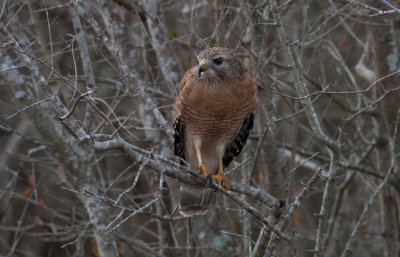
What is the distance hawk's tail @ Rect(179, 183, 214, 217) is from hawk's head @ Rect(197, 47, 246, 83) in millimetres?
1154

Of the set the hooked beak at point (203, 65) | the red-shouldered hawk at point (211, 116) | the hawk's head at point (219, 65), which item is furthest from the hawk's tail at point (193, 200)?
the hooked beak at point (203, 65)

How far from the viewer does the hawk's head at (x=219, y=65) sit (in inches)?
256

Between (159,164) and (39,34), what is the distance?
316 centimetres

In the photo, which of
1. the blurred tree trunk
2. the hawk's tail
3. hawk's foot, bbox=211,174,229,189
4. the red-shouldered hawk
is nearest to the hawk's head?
the red-shouldered hawk

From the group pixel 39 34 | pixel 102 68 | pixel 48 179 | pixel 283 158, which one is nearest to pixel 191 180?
pixel 283 158

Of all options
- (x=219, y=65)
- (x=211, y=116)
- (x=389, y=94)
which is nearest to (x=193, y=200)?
(x=211, y=116)

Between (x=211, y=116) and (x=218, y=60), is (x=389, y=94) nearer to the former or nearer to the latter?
(x=211, y=116)

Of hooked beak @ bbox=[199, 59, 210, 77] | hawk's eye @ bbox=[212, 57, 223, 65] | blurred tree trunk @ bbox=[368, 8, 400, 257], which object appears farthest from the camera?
blurred tree trunk @ bbox=[368, 8, 400, 257]

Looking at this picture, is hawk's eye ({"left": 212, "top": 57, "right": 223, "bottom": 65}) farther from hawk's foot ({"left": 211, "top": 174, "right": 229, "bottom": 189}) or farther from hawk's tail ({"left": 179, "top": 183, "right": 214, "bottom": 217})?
hawk's tail ({"left": 179, "top": 183, "right": 214, "bottom": 217})

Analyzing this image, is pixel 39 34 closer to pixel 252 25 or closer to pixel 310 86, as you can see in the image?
pixel 252 25

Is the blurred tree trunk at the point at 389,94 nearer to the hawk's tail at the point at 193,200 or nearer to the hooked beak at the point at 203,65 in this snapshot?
the hawk's tail at the point at 193,200

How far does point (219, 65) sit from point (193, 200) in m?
1.44

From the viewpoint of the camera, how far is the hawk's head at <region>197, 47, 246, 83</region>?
651 centimetres

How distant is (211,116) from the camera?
7.01 m
